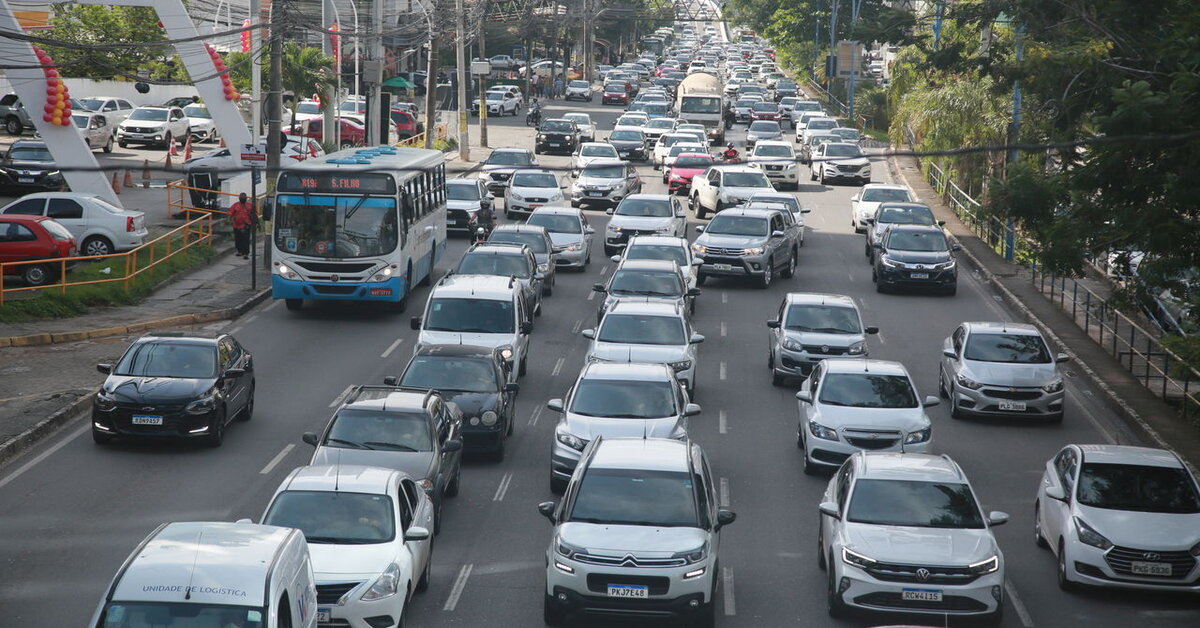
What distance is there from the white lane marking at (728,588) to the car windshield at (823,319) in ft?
32.4

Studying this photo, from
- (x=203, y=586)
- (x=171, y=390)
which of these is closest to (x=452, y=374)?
(x=171, y=390)

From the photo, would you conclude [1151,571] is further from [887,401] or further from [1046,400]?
[1046,400]

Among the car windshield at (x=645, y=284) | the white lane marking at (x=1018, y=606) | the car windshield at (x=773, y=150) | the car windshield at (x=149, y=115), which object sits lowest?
the white lane marking at (x=1018, y=606)

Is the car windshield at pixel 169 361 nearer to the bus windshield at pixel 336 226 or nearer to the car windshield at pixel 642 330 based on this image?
the car windshield at pixel 642 330

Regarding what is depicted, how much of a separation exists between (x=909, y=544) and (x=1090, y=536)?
2475 millimetres

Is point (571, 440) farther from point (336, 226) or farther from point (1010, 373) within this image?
point (336, 226)

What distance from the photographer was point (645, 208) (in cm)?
3838

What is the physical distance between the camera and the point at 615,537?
13.7m

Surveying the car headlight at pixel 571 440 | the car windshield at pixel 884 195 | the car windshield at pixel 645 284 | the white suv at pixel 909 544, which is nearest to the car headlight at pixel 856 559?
the white suv at pixel 909 544

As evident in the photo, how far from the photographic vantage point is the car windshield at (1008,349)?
2358cm

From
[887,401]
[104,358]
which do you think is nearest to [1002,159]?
[887,401]

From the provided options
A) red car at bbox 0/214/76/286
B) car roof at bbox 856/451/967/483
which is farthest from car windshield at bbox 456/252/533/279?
car roof at bbox 856/451/967/483

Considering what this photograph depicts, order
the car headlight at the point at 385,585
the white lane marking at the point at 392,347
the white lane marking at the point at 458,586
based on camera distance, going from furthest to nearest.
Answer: the white lane marking at the point at 392,347, the white lane marking at the point at 458,586, the car headlight at the point at 385,585

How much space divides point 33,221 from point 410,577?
2026cm
